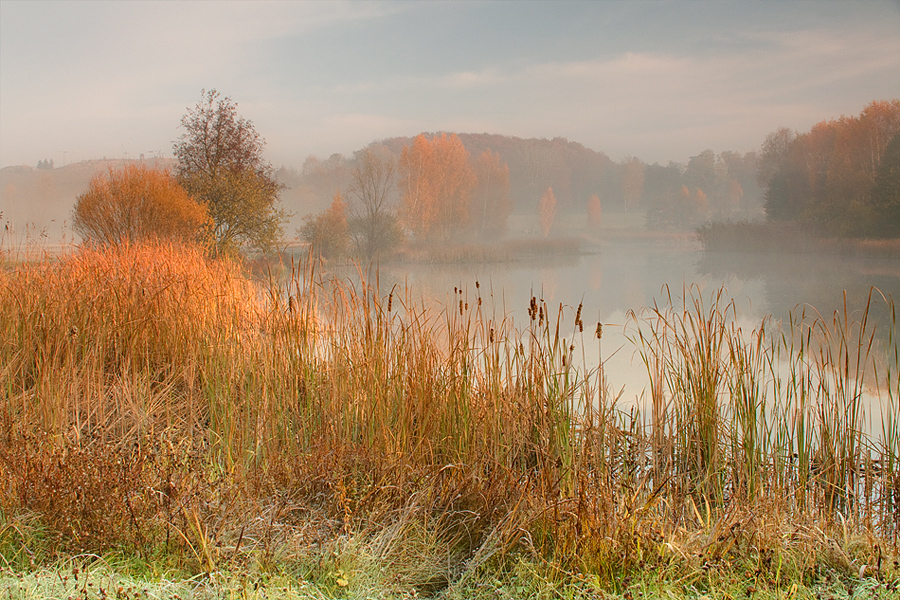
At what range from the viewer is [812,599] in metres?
1.59

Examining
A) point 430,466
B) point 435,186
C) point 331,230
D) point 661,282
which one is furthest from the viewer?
point 435,186

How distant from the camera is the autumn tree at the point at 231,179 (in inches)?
532

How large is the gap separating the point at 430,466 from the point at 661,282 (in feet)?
51.2

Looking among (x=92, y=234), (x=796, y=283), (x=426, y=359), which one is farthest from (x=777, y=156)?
(x=426, y=359)

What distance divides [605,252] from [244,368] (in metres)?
30.9

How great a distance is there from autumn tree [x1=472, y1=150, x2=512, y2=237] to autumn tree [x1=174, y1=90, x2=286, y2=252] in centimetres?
1740

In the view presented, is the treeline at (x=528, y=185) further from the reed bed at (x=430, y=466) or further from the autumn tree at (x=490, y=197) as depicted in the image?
the reed bed at (x=430, y=466)

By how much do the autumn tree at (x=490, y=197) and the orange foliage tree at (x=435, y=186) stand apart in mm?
3656

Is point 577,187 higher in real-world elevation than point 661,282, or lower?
higher

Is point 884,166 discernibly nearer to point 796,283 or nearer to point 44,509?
point 796,283

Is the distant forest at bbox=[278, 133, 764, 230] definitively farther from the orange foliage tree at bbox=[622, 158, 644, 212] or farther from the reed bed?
the reed bed

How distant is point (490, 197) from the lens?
32.0m

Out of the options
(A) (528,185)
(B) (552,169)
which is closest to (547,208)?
(A) (528,185)

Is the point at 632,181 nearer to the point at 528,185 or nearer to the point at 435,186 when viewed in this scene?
the point at 528,185
